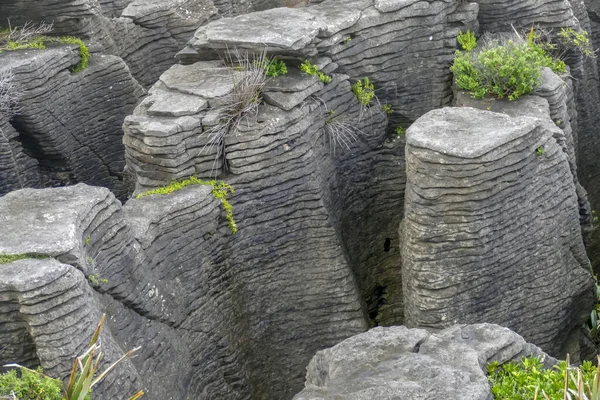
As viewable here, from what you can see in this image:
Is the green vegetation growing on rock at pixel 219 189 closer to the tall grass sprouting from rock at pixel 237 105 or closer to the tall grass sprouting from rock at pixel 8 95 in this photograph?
the tall grass sprouting from rock at pixel 237 105

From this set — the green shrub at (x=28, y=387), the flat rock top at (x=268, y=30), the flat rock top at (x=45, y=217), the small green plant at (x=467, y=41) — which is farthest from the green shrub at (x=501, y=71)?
the green shrub at (x=28, y=387)

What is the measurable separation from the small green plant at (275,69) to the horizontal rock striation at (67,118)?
12.7ft

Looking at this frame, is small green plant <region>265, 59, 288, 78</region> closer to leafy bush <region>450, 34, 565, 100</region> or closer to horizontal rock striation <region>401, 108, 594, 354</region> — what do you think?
horizontal rock striation <region>401, 108, 594, 354</region>

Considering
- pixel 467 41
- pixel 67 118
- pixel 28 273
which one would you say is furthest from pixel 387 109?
pixel 28 273

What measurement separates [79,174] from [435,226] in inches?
260

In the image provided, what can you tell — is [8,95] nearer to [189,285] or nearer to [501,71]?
[189,285]

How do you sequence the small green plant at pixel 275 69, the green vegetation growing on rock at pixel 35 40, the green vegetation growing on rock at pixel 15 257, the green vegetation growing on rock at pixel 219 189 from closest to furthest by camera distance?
the green vegetation growing on rock at pixel 15 257 < the green vegetation growing on rock at pixel 219 189 < the small green plant at pixel 275 69 < the green vegetation growing on rock at pixel 35 40

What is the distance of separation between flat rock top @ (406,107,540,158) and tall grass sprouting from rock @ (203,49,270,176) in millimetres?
1894

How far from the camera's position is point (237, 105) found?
429 inches

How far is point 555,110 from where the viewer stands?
38.9 feet

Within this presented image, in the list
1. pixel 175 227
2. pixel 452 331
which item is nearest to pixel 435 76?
pixel 175 227

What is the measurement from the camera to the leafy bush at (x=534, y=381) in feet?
23.6

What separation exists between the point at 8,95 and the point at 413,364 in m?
7.87

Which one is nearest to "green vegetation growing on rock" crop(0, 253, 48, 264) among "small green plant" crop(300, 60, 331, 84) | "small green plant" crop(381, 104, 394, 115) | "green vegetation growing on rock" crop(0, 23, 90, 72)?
"small green plant" crop(300, 60, 331, 84)
